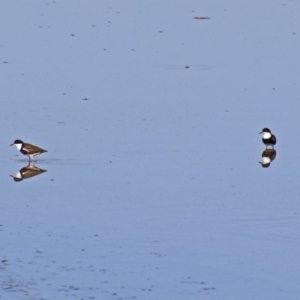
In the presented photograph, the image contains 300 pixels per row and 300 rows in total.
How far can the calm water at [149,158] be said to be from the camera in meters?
8.72

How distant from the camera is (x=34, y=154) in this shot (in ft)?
43.9

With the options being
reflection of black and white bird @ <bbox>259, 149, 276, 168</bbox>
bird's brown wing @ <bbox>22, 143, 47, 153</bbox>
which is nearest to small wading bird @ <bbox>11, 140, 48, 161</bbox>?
bird's brown wing @ <bbox>22, 143, 47, 153</bbox>

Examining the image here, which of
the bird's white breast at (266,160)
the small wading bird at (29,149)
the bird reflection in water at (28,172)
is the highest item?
the bird's white breast at (266,160)

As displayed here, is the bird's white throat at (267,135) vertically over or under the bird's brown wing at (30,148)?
over

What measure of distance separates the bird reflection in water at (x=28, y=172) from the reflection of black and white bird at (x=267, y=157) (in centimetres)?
302

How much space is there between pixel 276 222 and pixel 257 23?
1502 centimetres

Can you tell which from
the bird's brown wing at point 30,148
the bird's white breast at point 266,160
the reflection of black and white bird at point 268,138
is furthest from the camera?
the reflection of black and white bird at point 268,138

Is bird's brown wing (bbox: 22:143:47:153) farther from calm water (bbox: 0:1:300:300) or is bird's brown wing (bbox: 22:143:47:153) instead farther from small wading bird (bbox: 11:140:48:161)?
calm water (bbox: 0:1:300:300)

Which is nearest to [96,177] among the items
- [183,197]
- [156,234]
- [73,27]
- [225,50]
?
[183,197]

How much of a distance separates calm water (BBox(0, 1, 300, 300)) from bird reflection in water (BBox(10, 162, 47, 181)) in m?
0.06

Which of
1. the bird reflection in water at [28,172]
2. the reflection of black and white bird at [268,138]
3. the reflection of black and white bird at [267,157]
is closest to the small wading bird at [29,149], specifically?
the bird reflection in water at [28,172]

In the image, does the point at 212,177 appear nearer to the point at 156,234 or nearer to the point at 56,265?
the point at 156,234

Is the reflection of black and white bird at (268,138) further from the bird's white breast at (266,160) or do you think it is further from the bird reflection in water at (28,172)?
the bird reflection in water at (28,172)

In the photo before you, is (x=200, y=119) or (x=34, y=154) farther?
(x=200, y=119)
